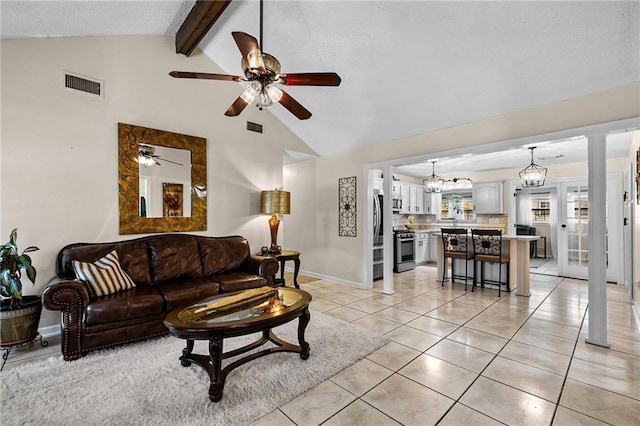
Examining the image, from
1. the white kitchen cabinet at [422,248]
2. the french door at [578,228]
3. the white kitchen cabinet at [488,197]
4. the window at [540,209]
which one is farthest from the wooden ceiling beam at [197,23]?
the window at [540,209]

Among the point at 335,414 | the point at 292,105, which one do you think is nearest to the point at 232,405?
the point at 335,414

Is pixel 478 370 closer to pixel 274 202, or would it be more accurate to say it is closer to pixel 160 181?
pixel 274 202

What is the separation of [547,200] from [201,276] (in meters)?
10.1

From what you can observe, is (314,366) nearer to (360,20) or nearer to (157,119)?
(360,20)

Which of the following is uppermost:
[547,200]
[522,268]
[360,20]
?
[360,20]

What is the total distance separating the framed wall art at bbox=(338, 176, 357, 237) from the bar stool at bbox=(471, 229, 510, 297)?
2067mm

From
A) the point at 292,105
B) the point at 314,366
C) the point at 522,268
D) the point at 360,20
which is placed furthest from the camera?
the point at 522,268

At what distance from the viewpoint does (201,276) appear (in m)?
3.76

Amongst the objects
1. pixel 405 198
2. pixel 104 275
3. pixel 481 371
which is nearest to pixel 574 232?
pixel 405 198

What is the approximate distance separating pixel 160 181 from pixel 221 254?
127 centimetres

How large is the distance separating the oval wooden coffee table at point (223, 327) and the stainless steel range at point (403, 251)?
4.38 metres

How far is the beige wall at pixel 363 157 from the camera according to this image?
2.87 meters

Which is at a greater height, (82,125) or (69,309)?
(82,125)

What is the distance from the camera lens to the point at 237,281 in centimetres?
352
